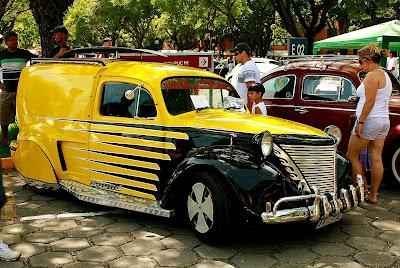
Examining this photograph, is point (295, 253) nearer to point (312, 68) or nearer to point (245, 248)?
point (245, 248)

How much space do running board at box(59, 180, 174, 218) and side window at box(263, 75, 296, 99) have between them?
354 cm

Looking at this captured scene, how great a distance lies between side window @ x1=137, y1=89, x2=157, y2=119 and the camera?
5438 millimetres

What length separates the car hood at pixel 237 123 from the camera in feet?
16.4

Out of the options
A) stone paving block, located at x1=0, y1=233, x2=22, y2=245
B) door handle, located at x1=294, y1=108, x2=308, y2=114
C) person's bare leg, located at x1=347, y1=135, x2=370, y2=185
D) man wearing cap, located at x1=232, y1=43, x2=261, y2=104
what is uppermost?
man wearing cap, located at x1=232, y1=43, x2=261, y2=104

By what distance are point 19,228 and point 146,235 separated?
4.44 feet

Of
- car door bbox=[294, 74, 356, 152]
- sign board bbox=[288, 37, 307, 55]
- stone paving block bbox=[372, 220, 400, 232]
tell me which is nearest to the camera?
stone paving block bbox=[372, 220, 400, 232]

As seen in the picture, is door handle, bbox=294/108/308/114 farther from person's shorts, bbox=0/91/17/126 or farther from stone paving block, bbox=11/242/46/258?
person's shorts, bbox=0/91/17/126

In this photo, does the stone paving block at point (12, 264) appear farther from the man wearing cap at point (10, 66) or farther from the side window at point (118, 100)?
the man wearing cap at point (10, 66)

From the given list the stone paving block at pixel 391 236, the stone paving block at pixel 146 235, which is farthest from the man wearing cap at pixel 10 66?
the stone paving block at pixel 391 236

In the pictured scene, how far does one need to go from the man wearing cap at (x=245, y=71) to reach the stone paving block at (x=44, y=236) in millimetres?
3821

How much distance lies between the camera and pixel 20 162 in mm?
6500

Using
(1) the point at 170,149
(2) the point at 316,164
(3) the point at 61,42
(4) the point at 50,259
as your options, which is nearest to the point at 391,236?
(2) the point at 316,164

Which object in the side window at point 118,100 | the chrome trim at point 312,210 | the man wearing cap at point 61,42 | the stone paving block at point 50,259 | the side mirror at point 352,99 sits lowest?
the stone paving block at point 50,259

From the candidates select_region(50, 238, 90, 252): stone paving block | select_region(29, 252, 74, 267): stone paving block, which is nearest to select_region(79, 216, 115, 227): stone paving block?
select_region(50, 238, 90, 252): stone paving block
